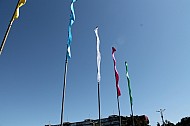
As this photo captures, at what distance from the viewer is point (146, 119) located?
6931 cm

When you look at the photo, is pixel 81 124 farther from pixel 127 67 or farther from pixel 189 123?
pixel 127 67

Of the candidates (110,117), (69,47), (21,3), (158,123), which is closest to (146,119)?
(158,123)

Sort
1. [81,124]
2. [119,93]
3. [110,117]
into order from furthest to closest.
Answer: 1. [81,124]
2. [110,117]
3. [119,93]

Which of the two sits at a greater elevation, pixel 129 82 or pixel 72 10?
pixel 72 10

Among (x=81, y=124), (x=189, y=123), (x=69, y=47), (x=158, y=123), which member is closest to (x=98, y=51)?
(x=69, y=47)

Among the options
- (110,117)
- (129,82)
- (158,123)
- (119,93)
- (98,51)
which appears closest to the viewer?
(98,51)

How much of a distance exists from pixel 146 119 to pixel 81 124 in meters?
47.8

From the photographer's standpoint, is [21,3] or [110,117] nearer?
[21,3]

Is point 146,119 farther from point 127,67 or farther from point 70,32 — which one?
point 70,32

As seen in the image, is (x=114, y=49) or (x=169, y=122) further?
(x=169, y=122)

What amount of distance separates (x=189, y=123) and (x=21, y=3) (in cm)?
5721

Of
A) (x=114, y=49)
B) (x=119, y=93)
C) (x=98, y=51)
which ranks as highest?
(x=114, y=49)

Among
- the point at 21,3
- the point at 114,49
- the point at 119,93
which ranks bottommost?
the point at 119,93

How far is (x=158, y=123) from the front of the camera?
6550 centimetres
